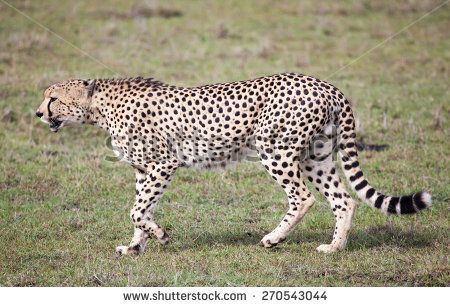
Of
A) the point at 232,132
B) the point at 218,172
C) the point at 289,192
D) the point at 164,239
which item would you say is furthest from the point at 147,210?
the point at 218,172

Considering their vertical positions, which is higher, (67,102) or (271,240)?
(67,102)

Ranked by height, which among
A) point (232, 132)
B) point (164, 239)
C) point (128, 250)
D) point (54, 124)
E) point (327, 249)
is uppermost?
point (232, 132)

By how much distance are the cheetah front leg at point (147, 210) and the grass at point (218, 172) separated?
0.15m

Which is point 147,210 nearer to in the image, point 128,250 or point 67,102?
point 128,250

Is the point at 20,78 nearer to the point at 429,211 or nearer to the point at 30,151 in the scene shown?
the point at 30,151

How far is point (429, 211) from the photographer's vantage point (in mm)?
8430

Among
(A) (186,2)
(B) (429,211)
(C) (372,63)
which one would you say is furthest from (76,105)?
(A) (186,2)

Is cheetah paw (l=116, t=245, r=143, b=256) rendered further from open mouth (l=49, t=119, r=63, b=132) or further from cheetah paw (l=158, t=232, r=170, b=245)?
open mouth (l=49, t=119, r=63, b=132)

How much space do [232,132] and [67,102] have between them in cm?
156

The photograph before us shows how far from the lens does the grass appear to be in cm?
693

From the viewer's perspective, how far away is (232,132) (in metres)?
7.35

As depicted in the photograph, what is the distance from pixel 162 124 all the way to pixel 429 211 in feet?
9.47

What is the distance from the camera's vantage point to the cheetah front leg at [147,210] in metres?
7.29

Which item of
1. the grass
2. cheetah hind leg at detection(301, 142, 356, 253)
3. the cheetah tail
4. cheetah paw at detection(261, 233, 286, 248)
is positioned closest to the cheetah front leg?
the grass
